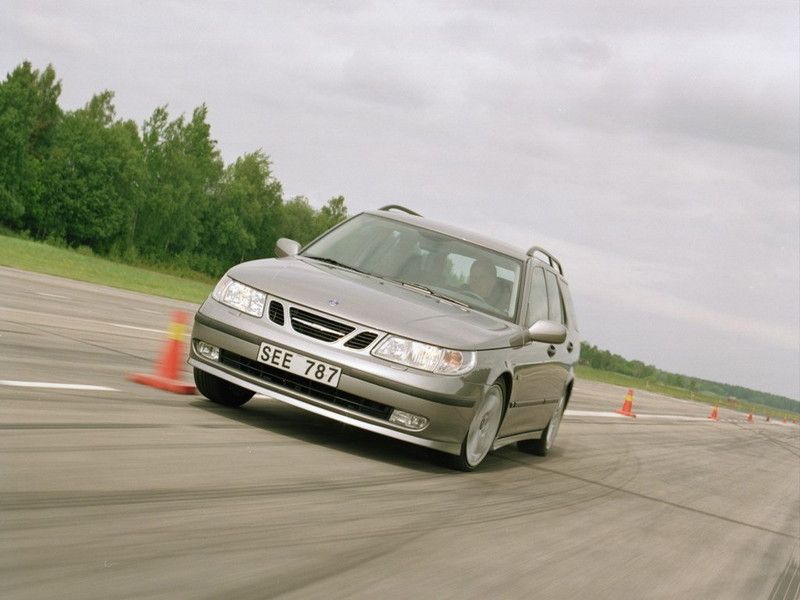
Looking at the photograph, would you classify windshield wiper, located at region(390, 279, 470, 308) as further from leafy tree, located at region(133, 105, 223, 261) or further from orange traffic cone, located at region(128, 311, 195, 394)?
leafy tree, located at region(133, 105, 223, 261)

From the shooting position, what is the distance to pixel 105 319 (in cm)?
1542

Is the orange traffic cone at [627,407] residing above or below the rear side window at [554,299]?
below

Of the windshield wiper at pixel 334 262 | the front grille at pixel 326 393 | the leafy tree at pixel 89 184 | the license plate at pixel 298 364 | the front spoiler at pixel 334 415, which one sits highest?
the leafy tree at pixel 89 184

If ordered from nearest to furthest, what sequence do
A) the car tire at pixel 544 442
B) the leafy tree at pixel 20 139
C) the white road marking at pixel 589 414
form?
1. the car tire at pixel 544 442
2. the white road marking at pixel 589 414
3. the leafy tree at pixel 20 139

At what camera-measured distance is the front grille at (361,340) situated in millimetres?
6758

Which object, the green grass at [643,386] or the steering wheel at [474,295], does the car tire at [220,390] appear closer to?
the steering wheel at [474,295]

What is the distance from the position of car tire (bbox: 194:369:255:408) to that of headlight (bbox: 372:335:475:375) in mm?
1456

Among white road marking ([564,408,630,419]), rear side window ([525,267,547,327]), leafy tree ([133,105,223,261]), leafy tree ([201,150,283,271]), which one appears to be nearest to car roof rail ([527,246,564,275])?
rear side window ([525,267,547,327])

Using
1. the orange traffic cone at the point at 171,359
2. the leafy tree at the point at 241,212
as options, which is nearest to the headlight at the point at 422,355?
the orange traffic cone at the point at 171,359

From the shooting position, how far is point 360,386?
21.9ft

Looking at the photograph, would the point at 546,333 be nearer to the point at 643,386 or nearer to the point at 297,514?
the point at 297,514

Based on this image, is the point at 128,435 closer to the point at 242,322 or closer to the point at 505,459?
the point at 242,322

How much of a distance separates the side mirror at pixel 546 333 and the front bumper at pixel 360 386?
0.94 m

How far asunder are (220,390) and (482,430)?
1826 mm
